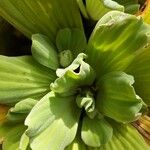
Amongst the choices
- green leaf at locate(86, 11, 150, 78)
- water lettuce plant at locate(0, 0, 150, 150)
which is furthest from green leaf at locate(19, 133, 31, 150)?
green leaf at locate(86, 11, 150, 78)

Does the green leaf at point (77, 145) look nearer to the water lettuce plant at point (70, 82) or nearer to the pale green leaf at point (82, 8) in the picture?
the water lettuce plant at point (70, 82)

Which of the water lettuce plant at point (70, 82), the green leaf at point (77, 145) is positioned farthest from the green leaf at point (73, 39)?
the green leaf at point (77, 145)

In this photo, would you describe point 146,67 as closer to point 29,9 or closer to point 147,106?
point 147,106

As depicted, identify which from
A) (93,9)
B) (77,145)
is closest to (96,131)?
(77,145)

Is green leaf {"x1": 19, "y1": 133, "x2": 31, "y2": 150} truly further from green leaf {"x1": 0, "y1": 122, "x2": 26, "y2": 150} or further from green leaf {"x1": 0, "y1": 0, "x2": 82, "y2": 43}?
green leaf {"x1": 0, "y1": 0, "x2": 82, "y2": 43}

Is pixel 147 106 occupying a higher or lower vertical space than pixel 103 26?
lower

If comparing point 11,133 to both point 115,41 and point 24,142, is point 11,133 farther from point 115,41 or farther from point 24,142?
point 115,41

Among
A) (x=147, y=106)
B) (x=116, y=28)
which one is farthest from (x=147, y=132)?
(x=116, y=28)
